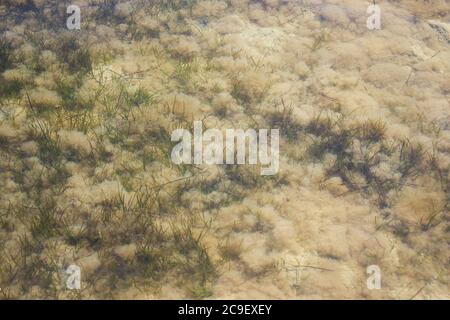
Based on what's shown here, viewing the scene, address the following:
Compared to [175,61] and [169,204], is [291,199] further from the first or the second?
[175,61]

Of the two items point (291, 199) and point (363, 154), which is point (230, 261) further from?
point (363, 154)

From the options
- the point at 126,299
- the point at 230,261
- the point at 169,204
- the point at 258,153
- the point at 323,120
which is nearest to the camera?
the point at 126,299

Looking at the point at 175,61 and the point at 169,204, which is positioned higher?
the point at 175,61

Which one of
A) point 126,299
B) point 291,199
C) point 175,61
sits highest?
point 175,61

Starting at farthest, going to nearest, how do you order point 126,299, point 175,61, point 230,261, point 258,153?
point 175,61 < point 258,153 < point 230,261 < point 126,299

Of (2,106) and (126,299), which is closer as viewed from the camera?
(126,299)

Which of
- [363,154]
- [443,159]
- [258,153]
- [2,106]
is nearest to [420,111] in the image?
[443,159]
